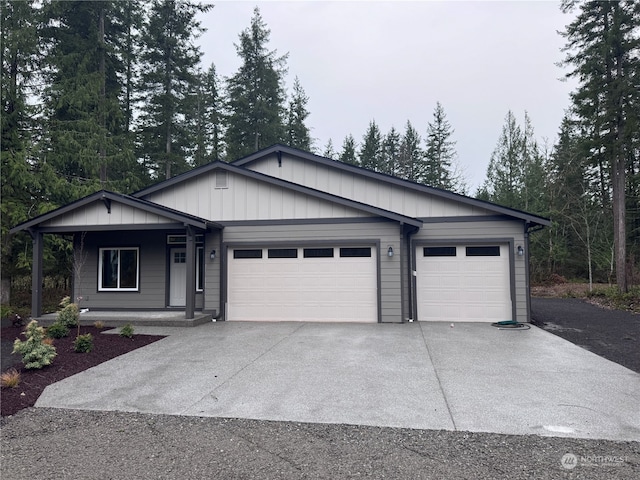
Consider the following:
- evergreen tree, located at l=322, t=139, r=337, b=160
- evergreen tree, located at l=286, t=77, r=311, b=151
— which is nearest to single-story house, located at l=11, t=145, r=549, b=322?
evergreen tree, located at l=286, t=77, r=311, b=151

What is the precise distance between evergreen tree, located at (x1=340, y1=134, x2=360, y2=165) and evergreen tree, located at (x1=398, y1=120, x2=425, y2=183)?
4195mm

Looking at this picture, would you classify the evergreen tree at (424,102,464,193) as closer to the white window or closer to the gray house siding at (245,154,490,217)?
the gray house siding at (245,154,490,217)

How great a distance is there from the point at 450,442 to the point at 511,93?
22.5m

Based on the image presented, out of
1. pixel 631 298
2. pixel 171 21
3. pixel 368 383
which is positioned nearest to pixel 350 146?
pixel 171 21

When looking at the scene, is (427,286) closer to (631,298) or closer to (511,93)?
(631,298)

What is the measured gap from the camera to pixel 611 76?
48.0 feet

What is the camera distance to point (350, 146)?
1417 inches

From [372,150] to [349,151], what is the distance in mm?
2276

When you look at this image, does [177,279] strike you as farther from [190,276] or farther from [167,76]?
[167,76]

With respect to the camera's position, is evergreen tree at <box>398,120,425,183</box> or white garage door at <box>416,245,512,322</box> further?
evergreen tree at <box>398,120,425,183</box>

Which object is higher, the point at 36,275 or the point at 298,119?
the point at 298,119

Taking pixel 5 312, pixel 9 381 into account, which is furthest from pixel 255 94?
pixel 9 381

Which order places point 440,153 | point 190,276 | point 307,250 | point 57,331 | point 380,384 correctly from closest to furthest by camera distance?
point 380,384
point 57,331
point 190,276
point 307,250
point 440,153

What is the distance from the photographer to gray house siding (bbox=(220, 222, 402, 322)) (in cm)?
970
